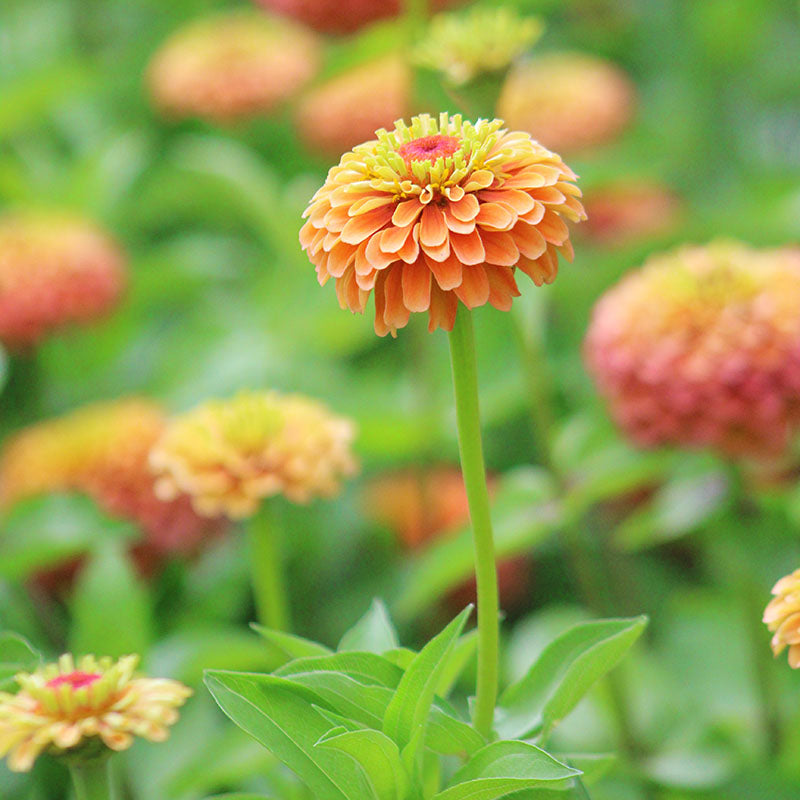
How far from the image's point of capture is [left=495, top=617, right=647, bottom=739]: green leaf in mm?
366

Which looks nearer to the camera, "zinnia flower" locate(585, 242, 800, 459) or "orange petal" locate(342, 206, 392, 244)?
"orange petal" locate(342, 206, 392, 244)

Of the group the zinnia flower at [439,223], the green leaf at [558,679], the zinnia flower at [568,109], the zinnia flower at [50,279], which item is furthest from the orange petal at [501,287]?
the zinnia flower at [568,109]

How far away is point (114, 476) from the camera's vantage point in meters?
0.76

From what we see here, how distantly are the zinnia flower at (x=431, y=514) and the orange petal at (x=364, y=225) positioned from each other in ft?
1.72

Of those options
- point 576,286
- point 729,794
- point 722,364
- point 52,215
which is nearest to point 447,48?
point 722,364

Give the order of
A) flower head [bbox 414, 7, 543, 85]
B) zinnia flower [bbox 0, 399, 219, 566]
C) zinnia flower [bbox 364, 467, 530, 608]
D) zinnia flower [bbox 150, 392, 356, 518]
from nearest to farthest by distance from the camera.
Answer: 1. zinnia flower [bbox 150, 392, 356, 518]
2. flower head [bbox 414, 7, 543, 85]
3. zinnia flower [bbox 0, 399, 219, 566]
4. zinnia flower [bbox 364, 467, 530, 608]

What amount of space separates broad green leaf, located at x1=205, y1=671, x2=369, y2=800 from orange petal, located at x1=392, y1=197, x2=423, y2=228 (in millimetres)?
151

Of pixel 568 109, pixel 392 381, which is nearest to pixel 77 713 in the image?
pixel 392 381

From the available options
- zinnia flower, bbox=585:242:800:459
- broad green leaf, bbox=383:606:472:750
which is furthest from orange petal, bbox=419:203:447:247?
zinnia flower, bbox=585:242:800:459

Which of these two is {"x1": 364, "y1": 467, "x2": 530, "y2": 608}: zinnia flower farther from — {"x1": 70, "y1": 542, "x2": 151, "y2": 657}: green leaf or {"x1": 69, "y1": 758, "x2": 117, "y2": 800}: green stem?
{"x1": 69, "y1": 758, "x2": 117, "y2": 800}: green stem

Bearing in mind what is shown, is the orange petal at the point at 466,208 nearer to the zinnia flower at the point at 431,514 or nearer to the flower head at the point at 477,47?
the flower head at the point at 477,47

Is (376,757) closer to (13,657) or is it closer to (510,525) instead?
(13,657)

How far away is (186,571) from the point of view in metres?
0.84

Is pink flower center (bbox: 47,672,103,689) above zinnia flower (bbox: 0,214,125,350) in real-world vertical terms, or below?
below
